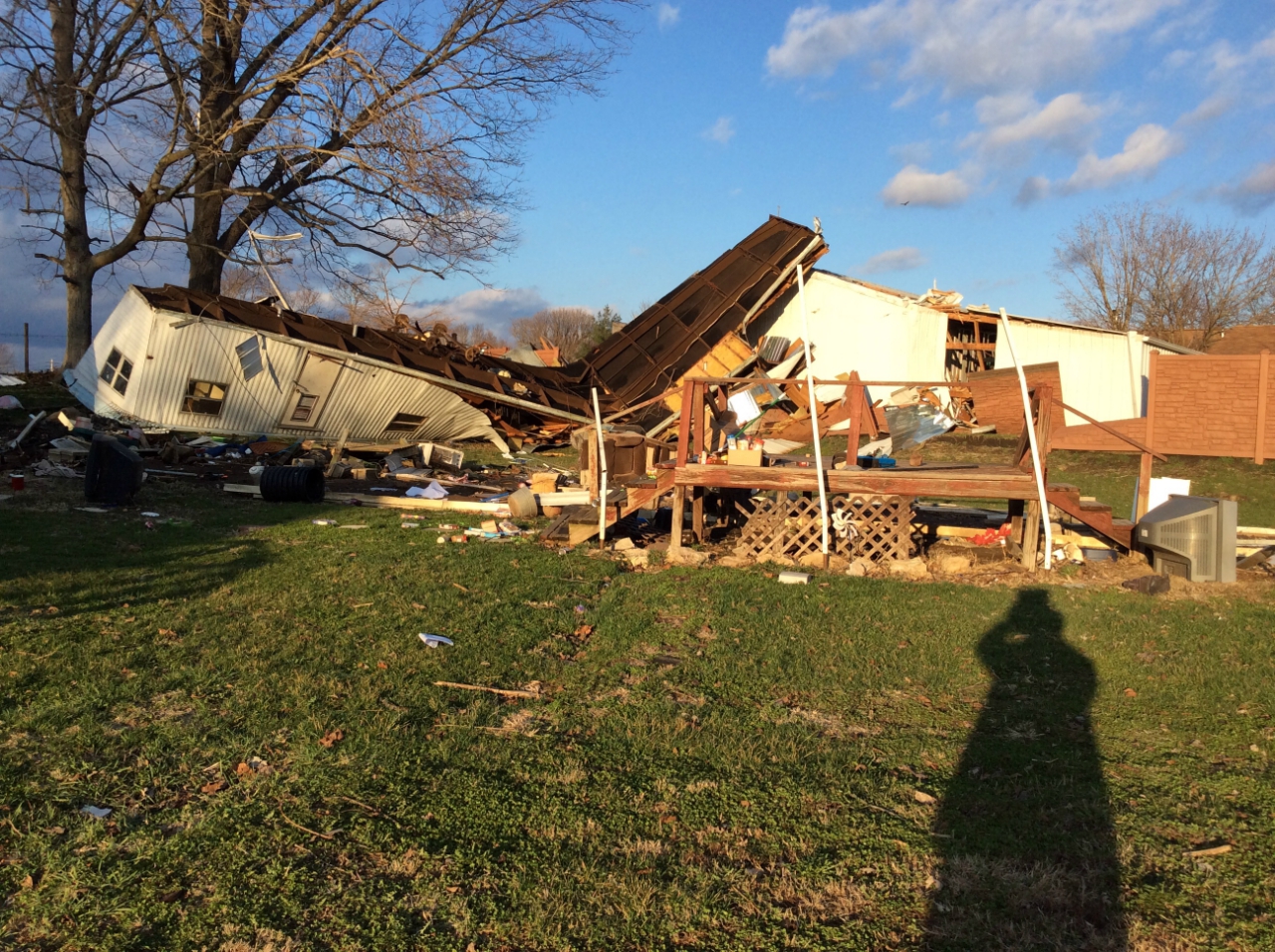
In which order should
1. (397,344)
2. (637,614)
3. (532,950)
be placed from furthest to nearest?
(397,344), (637,614), (532,950)

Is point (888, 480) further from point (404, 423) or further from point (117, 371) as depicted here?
point (117, 371)

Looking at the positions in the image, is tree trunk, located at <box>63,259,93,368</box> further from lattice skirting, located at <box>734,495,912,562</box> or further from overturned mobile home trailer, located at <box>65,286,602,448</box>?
lattice skirting, located at <box>734,495,912,562</box>

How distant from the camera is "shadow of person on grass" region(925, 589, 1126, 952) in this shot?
3.15 m

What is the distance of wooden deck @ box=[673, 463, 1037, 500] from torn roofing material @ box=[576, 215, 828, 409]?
1321cm

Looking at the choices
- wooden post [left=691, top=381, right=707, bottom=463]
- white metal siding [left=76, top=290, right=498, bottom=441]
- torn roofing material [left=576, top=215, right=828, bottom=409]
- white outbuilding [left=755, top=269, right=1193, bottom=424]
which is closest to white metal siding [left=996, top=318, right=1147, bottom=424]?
white outbuilding [left=755, top=269, right=1193, bottom=424]

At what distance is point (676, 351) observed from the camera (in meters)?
24.6

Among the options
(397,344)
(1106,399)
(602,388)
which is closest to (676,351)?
(602,388)

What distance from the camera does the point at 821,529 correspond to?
10.1 meters

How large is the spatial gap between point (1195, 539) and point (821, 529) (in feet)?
12.2

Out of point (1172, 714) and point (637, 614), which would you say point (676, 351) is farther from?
point (1172, 714)

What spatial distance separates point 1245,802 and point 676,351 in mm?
20987

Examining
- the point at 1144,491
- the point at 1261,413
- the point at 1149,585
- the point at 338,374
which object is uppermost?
the point at 338,374

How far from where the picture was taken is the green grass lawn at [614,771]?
A: 3.17 m

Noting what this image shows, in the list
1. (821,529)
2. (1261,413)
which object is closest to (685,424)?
(821,529)
